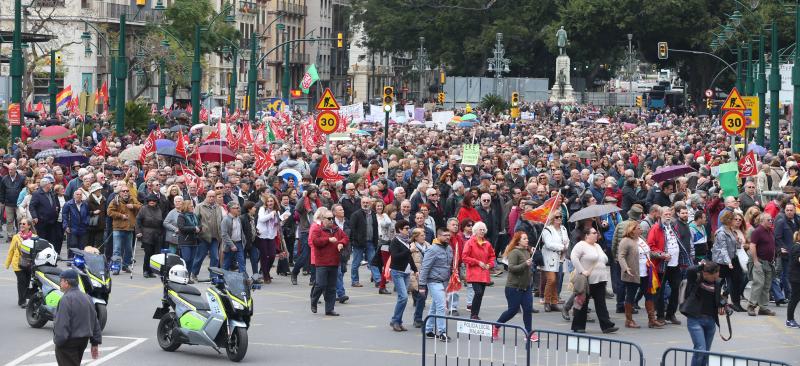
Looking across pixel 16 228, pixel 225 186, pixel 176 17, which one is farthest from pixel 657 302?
pixel 176 17

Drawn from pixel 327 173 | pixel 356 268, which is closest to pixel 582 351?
pixel 356 268

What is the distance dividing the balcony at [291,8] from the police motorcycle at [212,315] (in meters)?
116

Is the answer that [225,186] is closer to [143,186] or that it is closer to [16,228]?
[143,186]

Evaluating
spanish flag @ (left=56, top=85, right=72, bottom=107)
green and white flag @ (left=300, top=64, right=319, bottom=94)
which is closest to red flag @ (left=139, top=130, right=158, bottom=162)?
spanish flag @ (left=56, top=85, right=72, bottom=107)

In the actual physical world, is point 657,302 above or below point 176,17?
below

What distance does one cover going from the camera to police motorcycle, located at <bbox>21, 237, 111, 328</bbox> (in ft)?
58.6

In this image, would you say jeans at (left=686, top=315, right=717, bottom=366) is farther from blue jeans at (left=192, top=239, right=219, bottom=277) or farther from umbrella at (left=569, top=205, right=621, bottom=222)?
blue jeans at (left=192, top=239, right=219, bottom=277)

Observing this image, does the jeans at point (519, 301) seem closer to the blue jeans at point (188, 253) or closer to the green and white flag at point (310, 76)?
the blue jeans at point (188, 253)

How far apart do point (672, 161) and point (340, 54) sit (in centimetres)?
11507

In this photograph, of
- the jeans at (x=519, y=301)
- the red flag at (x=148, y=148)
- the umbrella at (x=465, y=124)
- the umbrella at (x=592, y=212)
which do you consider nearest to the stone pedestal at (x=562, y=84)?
the umbrella at (x=465, y=124)

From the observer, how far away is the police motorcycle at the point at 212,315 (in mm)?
16703

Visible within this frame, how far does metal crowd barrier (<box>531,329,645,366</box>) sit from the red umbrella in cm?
1700

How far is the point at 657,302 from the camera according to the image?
19641 millimetres

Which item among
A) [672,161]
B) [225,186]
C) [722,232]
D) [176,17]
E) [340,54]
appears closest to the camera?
[722,232]
